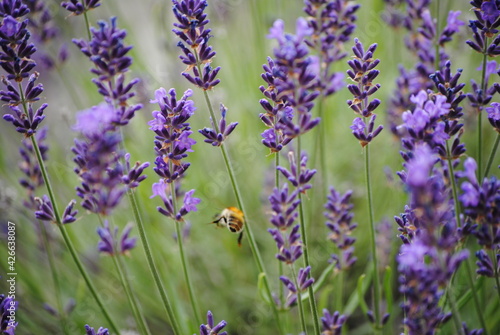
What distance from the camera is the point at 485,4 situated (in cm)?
154

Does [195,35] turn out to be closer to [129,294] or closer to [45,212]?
[45,212]

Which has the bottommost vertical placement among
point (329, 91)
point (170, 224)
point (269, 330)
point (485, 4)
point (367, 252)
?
point (269, 330)

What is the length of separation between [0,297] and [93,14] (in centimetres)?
261

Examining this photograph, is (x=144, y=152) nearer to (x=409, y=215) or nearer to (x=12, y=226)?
(x=12, y=226)

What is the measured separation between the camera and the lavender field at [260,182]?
53.5 inches

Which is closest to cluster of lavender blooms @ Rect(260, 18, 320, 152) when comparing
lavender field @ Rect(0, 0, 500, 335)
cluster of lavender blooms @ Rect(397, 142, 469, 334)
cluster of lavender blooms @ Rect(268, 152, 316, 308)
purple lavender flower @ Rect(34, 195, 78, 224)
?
lavender field @ Rect(0, 0, 500, 335)

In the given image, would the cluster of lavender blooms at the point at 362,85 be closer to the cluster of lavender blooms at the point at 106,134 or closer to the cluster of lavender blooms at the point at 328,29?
the cluster of lavender blooms at the point at 328,29

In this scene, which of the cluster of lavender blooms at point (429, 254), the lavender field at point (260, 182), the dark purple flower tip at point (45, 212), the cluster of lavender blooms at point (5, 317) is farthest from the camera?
the dark purple flower tip at point (45, 212)

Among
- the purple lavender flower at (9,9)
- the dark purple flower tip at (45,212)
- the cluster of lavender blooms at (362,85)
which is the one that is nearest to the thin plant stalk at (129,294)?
the dark purple flower tip at (45,212)

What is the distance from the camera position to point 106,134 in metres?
1.24

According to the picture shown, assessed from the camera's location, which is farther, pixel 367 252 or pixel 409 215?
pixel 367 252

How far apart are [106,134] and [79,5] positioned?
755mm

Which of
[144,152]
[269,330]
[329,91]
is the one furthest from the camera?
[144,152]

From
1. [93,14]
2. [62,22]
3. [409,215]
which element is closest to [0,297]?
[409,215]
